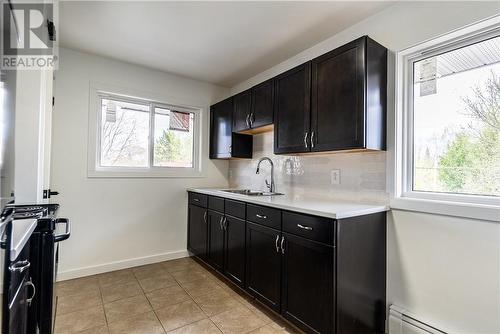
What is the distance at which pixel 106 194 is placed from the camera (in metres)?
2.85

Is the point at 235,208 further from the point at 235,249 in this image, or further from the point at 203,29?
the point at 203,29

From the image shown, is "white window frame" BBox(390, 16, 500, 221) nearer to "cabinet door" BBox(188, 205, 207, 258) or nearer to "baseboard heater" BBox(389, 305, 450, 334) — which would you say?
"baseboard heater" BBox(389, 305, 450, 334)

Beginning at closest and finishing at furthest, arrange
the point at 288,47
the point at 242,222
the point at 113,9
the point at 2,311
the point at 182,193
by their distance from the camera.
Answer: the point at 2,311, the point at 113,9, the point at 242,222, the point at 288,47, the point at 182,193

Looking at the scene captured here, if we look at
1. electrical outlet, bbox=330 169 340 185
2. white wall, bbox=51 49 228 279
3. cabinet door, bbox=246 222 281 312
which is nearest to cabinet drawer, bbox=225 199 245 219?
cabinet door, bbox=246 222 281 312

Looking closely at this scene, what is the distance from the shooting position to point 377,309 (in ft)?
5.77

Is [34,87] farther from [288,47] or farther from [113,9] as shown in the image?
[288,47]

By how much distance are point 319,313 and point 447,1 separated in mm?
2168

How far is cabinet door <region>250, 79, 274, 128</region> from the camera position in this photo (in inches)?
99.1

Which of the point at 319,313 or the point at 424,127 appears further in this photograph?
the point at 424,127

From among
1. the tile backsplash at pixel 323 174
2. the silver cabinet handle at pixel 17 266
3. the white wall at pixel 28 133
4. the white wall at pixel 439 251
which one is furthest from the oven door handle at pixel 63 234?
the white wall at pixel 439 251

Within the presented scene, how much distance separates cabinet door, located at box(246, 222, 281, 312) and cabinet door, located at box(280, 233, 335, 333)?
83 millimetres

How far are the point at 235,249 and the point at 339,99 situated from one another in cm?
163

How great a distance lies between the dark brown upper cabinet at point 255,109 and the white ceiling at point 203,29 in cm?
39

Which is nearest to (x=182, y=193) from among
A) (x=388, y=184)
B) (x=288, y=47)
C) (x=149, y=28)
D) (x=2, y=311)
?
(x=149, y=28)
